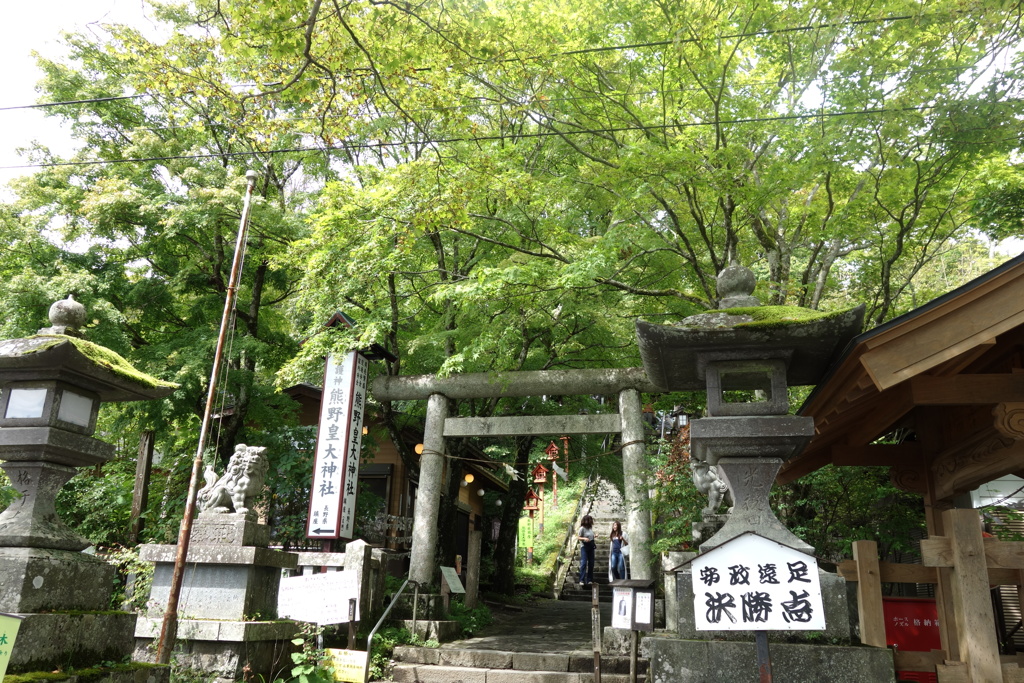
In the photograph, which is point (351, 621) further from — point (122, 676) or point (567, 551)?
point (567, 551)

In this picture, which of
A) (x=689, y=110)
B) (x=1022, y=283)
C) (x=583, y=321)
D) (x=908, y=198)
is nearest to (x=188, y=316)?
(x=583, y=321)

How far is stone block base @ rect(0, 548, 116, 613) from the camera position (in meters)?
4.93

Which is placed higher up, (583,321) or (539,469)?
(583,321)

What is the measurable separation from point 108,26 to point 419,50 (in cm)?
224

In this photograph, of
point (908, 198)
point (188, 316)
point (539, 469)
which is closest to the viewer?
point (908, 198)

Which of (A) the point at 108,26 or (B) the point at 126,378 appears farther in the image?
(B) the point at 126,378

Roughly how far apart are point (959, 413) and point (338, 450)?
8.76 metres

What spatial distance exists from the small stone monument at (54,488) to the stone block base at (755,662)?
13.7 ft

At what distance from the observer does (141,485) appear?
11.8 metres

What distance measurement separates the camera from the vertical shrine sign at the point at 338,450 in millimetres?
11203

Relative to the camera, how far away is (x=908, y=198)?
9.69m

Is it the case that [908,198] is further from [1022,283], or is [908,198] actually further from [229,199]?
[229,199]

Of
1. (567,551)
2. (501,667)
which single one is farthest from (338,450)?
(567,551)

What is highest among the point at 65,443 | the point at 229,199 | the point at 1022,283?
the point at 229,199
